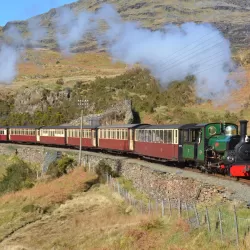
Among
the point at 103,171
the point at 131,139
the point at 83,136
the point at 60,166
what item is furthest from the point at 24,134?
the point at 131,139

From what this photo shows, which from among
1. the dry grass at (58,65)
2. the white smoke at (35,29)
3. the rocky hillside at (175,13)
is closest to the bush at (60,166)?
the white smoke at (35,29)

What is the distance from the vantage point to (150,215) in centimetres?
1648

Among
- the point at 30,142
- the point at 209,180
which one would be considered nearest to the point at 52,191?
the point at 209,180

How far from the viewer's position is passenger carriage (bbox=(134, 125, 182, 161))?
76.2 ft

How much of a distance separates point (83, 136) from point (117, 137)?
8.71m

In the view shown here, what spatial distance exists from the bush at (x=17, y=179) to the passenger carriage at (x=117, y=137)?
22.1 feet

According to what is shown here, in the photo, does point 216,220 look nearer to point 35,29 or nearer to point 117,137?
point 117,137

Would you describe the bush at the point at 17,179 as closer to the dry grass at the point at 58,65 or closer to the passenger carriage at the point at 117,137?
the passenger carriage at the point at 117,137

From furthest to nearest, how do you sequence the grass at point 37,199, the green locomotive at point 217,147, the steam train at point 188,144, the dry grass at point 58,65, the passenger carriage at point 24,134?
the dry grass at point 58,65
the passenger carriage at point 24,134
the grass at point 37,199
the steam train at point 188,144
the green locomotive at point 217,147

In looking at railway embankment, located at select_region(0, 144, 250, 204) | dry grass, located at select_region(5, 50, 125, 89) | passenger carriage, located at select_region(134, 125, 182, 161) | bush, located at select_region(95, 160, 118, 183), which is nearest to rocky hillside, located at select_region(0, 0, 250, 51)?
dry grass, located at select_region(5, 50, 125, 89)

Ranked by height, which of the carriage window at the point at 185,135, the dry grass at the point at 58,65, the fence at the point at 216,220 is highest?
the dry grass at the point at 58,65

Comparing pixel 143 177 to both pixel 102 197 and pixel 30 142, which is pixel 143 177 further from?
pixel 30 142

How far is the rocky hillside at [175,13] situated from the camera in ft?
396

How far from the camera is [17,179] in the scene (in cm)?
3456
